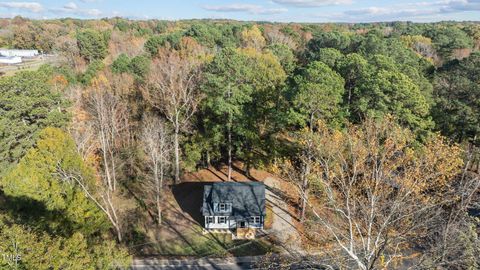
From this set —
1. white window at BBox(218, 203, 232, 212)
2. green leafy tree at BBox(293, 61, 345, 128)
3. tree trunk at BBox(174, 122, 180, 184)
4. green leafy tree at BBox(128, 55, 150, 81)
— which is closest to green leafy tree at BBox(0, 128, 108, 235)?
white window at BBox(218, 203, 232, 212)

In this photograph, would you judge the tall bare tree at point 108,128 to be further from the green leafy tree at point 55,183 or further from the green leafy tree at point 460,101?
the green leafy tree at point 460,101

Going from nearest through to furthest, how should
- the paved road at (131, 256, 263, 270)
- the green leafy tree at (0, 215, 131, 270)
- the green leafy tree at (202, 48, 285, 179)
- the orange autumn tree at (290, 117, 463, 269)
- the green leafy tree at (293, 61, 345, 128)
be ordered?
the orange autumn tree at (290, 117, 463, 269) < the green leafy tree at (0, 215, 131, 270) < the paved road at (131, 256, 263, 270) < the green leafy tree at (293, 61, 345, 128) < the green leafy tree at (202, 48, 285, 179)

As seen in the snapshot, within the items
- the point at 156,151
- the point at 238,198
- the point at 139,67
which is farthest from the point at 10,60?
the point at 238,198

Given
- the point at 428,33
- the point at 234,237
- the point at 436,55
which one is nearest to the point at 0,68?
the point at 234,237

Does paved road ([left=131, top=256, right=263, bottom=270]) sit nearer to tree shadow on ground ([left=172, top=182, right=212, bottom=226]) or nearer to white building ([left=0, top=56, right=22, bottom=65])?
tree shadow on ground ([left=172, top=182, right=212, bottom=226])

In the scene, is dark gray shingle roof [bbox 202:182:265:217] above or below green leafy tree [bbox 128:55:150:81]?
below

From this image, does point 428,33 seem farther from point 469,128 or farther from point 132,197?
point 132,197

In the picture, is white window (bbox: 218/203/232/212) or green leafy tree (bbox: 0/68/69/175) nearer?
white window (bbox: 218/203/232/212)
